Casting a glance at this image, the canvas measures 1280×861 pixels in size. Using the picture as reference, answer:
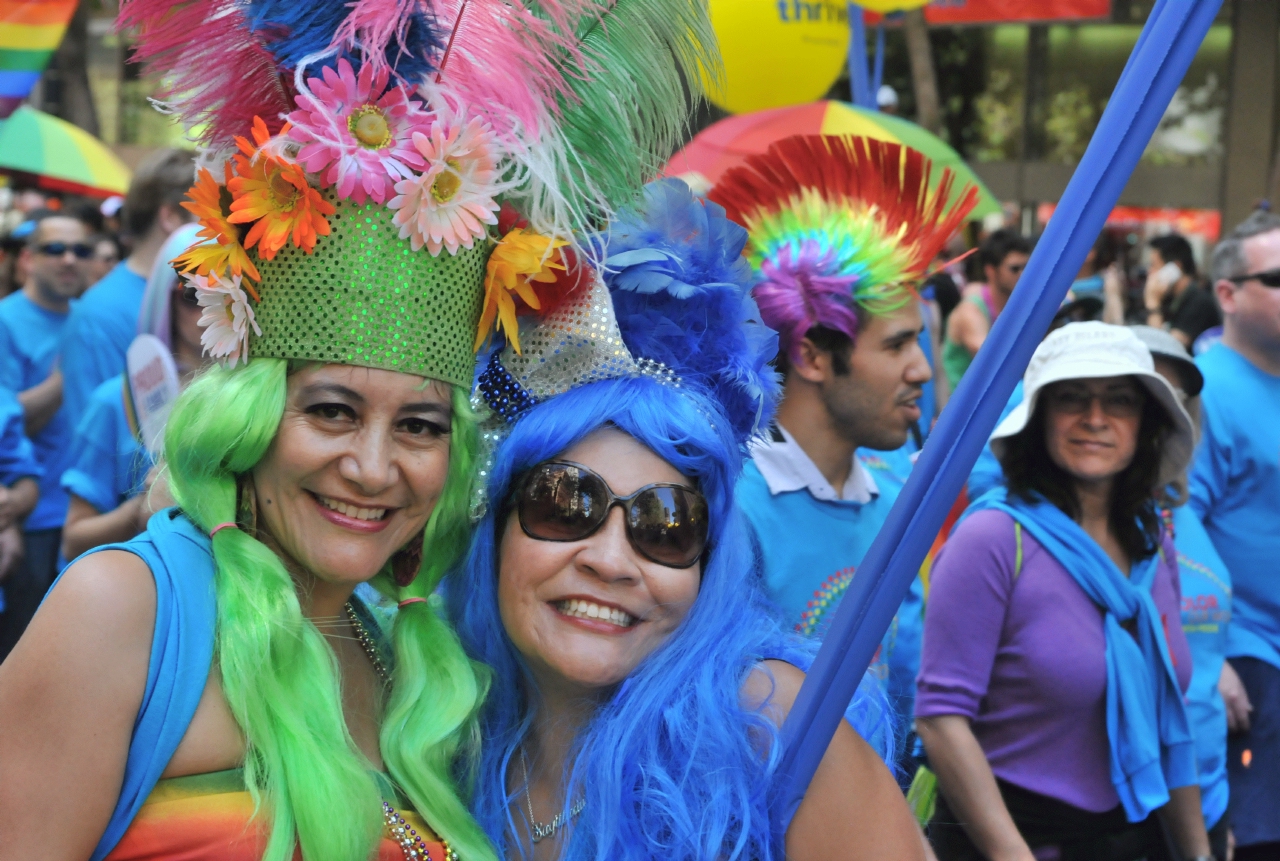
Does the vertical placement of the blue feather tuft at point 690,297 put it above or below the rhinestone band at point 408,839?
above

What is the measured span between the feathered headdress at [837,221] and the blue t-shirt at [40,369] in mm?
2634

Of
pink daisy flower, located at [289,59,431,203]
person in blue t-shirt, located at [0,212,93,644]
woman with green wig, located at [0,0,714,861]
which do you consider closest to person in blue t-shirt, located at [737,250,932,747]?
woman with green wig, located at [0,0,714,861]

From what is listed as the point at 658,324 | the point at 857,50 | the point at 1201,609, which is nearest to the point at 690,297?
the point at 658,324

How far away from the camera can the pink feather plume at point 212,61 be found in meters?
1.95

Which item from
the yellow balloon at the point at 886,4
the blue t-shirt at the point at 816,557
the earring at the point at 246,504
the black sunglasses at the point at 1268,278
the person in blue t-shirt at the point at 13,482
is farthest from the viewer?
the yellow balloon at the point at 886,4

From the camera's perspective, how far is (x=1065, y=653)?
9.53ft

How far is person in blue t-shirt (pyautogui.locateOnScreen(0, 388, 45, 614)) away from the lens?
13.6 feet

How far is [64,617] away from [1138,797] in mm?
2331

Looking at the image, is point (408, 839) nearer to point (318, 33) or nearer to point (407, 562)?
point (407, 562)

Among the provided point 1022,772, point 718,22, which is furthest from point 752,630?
point 718,22

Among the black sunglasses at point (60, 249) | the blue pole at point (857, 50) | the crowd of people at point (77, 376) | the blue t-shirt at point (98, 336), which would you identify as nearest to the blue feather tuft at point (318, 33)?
the crowd of people at point (77, 376)

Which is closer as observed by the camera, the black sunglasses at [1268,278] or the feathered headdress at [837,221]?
the feathered headdress at [837,221]

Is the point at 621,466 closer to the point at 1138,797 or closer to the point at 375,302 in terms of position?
the point at 375,302

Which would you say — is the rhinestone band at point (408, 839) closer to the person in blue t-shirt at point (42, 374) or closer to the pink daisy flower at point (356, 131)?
the pink daisy flower at point (356, 131)
